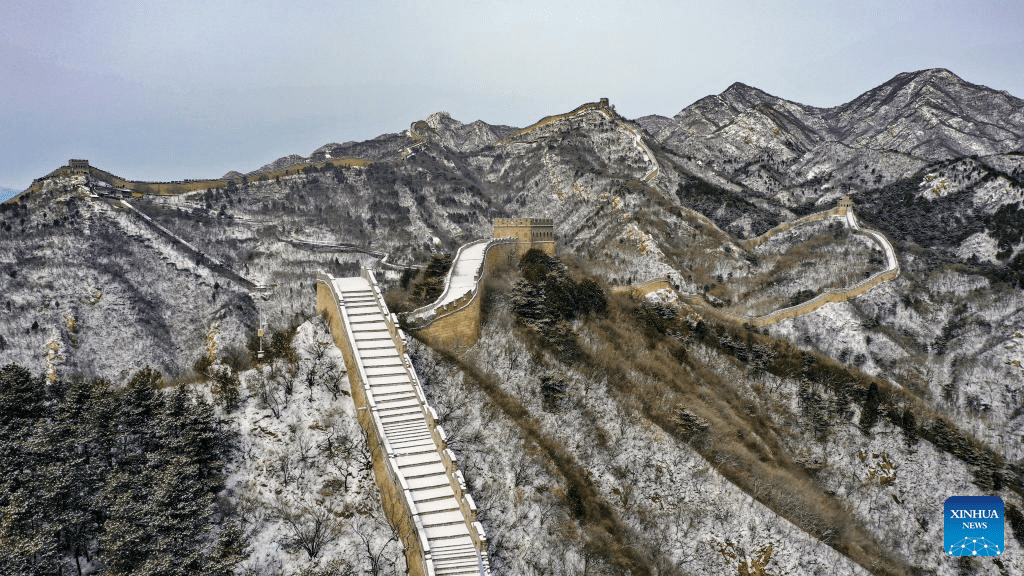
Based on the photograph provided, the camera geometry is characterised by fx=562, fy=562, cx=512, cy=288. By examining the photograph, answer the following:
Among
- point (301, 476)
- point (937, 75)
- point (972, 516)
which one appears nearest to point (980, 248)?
point (972, 516)

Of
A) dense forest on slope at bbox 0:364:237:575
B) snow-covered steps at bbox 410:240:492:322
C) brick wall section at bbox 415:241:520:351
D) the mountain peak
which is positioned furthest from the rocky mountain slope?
the mountain peak

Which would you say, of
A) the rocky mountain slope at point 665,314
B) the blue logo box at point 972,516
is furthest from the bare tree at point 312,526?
the blue logo box at point 972,516

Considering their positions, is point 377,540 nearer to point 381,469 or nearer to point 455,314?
point 381,469

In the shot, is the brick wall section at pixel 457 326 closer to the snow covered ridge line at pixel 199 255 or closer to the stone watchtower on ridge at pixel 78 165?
the snow covered ridge line at pixel 199 255

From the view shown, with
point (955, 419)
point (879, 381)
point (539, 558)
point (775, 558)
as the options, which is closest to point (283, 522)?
point (539, 558)

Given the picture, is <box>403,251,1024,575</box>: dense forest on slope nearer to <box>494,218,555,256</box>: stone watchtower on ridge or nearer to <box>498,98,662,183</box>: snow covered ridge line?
<box>494,218,555,256</box>: stone watchtower on ridge

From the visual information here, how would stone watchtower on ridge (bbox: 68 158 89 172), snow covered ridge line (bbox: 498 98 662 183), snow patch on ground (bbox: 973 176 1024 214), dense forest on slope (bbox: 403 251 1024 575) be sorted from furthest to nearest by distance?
1. snow covered ridge line (bbox: 498 98 662 183)
2. stone watchtower on ridge (bbox: 68 158 89 172)
3. snow patch on ground (bbox: 973 176 1024 214)
4. dense forest on slope (bbox: 403 251 1024 575)
